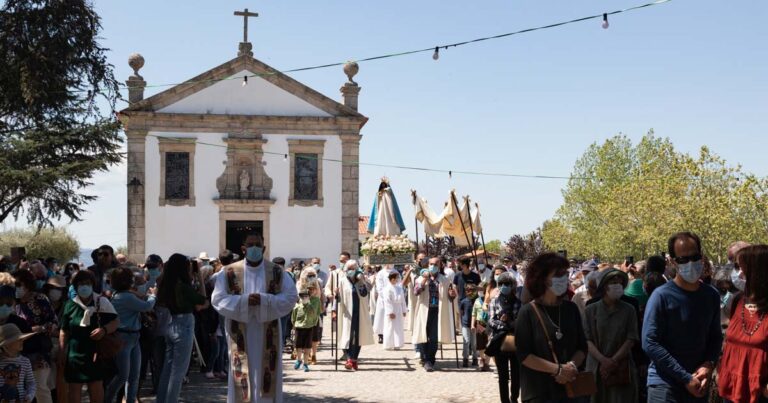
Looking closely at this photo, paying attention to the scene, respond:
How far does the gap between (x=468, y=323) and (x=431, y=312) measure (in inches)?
27.3

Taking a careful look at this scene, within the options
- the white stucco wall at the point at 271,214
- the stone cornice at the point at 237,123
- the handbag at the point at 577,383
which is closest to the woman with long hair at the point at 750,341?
the handbag at the point at 577,383

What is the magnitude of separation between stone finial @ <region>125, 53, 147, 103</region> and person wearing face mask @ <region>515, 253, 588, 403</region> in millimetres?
30636

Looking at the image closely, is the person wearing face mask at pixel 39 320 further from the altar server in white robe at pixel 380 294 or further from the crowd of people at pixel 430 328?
the altar server in white robe at pixel 380 294

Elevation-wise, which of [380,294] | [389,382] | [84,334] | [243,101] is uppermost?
[243,101]

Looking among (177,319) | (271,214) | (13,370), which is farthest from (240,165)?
(13,370)

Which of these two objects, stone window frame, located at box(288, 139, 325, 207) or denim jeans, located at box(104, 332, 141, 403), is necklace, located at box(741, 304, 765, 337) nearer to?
denim jeans, located at box(104, 332, 141, 403)

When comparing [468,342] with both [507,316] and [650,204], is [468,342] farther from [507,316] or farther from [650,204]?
[650,204]

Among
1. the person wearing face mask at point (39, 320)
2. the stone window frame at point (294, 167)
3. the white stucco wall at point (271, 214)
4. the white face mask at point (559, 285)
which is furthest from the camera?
the stone window frame at point (294, 167)

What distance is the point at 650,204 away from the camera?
168 ft

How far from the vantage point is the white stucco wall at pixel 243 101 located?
116 feet

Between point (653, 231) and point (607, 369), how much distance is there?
147ft

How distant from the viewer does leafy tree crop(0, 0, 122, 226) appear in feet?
75.3

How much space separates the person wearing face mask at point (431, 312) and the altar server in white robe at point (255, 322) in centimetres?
681

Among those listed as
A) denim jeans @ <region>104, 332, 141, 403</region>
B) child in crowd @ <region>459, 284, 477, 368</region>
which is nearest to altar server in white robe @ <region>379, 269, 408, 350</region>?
child in crowd @ <region>459, 284, 477, 368</region>
